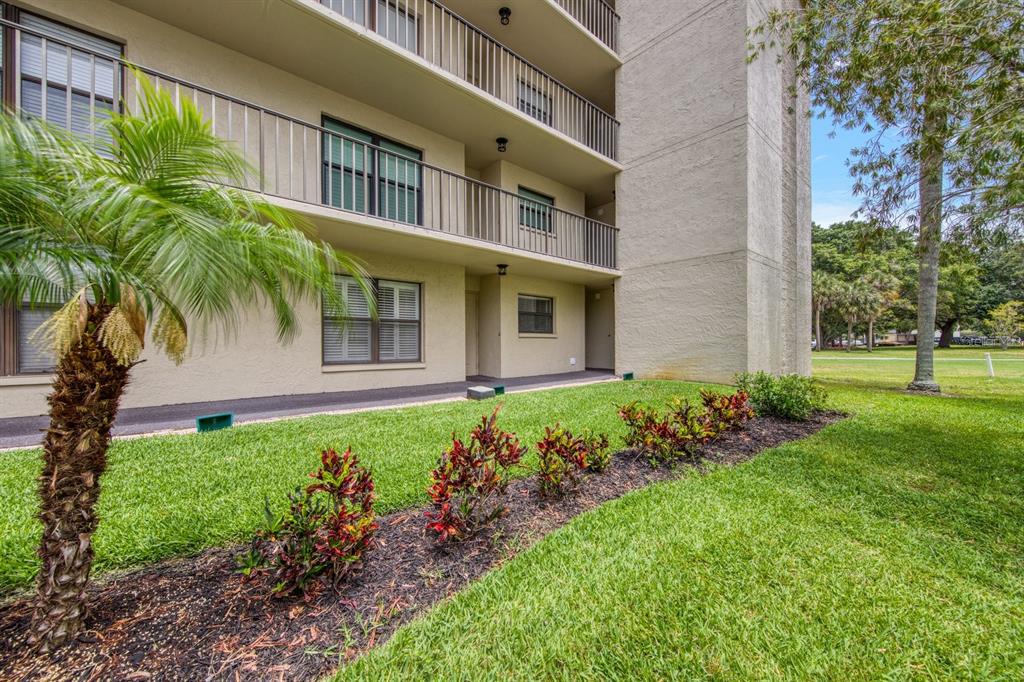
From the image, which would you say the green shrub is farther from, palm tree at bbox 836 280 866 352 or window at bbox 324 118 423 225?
palm tree at bbox 836 280 866 352

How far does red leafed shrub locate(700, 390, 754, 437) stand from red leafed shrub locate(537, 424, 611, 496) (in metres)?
1.90

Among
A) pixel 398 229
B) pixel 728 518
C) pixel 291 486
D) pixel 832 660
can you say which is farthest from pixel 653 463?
pixel 398 229

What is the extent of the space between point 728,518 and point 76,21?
392 inches

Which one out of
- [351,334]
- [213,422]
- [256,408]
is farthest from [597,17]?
[213,422]

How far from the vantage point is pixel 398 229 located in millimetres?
7082

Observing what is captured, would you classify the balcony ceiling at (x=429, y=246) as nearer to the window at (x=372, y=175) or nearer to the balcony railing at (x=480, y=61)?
the window at (x=372, y=175)

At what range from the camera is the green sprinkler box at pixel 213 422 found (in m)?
4.99

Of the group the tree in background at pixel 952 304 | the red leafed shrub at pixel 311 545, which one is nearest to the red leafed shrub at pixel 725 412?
the red leafed shrub at pixel 311 545

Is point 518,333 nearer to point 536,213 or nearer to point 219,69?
point 536,213

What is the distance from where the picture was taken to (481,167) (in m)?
11.0

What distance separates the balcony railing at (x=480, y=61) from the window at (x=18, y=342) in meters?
6.42

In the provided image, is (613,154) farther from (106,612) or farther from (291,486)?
(106,612)

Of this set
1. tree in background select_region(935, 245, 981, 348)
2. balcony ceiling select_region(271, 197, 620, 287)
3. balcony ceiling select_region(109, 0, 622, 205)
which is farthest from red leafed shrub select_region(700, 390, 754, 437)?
tree in background select_region(935, 245, 981, 348)

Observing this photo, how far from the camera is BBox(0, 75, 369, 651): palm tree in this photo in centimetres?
158
